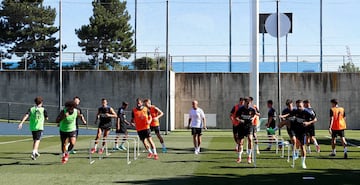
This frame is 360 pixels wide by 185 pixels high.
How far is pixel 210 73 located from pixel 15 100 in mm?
15541

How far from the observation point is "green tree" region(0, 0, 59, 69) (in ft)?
166

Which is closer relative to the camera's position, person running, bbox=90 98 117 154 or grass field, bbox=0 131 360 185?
grass field, bbox=0 131 360 185

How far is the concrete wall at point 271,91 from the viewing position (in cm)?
4022

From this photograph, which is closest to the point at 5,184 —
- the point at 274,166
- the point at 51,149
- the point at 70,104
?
the point at 70,104

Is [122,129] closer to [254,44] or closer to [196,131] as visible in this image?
[196,131]

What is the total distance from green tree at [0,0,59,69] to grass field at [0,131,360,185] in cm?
3483

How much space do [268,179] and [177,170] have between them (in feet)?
8.86

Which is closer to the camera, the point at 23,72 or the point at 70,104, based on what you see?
the point at 70,104

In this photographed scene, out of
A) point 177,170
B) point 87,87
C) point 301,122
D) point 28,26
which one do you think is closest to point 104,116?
point 177,170

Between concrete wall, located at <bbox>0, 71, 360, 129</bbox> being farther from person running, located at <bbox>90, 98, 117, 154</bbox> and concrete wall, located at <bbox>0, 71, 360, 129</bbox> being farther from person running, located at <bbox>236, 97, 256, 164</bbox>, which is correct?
person running, located at <bbox>236, 97, 256, 164</bbox>

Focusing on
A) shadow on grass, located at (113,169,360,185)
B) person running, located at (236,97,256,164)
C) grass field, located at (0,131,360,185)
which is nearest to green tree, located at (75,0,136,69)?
grass field, located at (0,131,360,185)

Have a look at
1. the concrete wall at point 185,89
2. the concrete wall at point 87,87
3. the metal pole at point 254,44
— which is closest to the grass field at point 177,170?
the metal pole at point 254,44

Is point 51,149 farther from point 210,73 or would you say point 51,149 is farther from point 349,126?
point 349,126

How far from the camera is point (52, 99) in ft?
131
